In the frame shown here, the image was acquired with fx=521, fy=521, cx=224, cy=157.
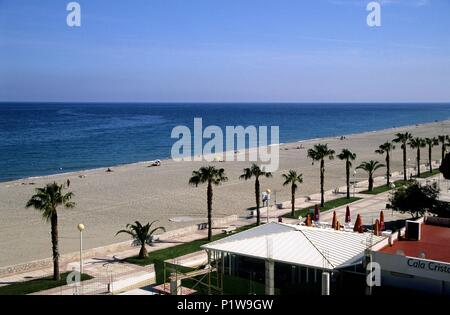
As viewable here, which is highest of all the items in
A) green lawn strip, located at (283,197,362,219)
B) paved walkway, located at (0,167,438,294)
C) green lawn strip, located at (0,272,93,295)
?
green lawn strip, located at (283,197,362,219)

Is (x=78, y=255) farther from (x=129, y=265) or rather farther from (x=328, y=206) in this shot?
(x=328, y=206)

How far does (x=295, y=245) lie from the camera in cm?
2000

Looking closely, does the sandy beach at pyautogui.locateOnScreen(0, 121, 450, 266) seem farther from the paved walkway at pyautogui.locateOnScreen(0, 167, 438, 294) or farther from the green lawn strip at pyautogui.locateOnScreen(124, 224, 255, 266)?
the green lawn strip at pyautogui.locateOnScreen(124, 224, 255, 266)

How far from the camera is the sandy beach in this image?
3131cm

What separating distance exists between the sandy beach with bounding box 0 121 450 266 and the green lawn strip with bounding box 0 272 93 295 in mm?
4303

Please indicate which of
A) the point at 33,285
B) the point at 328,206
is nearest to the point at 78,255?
the point at 33,285

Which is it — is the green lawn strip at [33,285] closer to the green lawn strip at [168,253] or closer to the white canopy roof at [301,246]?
the green lawn strip at [168,253]

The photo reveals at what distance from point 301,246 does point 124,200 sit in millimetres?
26136

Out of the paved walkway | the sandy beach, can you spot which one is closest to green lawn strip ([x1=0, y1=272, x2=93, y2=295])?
the paved walkway

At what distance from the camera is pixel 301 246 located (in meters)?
19.9

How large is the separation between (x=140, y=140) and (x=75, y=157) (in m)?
28.0

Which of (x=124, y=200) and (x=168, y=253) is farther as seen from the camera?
(x=124, y=200)
